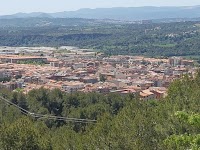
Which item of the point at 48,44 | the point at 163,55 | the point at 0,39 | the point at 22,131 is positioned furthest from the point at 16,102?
the point at 0,39

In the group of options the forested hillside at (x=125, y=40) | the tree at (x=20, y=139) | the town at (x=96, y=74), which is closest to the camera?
the tree at (x=20, y=139)

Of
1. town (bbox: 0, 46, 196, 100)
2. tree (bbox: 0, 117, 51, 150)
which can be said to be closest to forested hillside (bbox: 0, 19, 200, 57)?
town (bbox: 0, 46, 196, 100)

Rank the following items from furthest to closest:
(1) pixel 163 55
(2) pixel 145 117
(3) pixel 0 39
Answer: (3) pixel 0 39, (1) pixel 163 55, (2) pixel 145 117

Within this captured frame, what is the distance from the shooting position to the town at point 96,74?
5400 cm

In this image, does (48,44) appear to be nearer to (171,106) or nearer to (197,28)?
(197,28)

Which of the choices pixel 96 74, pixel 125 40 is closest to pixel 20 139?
pixel 96 74

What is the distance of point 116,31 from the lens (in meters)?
151

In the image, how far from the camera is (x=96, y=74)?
68.9m

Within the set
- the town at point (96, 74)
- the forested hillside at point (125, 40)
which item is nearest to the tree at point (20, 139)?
the town at point (96, 74)

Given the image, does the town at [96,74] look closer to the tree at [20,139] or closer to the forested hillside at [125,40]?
the forested hillside at [125,40]

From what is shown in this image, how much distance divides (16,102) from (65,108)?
391cm

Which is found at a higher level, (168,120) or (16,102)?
(168,120)

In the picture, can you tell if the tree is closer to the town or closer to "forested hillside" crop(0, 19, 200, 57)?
the town

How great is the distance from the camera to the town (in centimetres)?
5400
